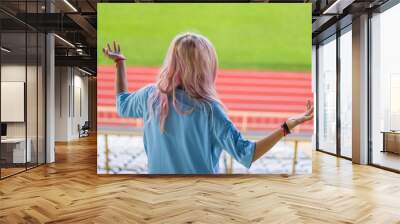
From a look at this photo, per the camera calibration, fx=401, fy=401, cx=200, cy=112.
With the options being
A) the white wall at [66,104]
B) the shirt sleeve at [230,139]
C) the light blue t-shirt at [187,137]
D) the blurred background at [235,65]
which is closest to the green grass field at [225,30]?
the blurred background at [235,65]

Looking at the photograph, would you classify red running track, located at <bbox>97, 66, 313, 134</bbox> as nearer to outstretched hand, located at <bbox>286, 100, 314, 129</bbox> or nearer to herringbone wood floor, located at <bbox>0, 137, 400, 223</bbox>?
outstretched hand, located at <bbox>286, 100, 314, 129</bbox>

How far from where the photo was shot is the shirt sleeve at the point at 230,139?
6230mm

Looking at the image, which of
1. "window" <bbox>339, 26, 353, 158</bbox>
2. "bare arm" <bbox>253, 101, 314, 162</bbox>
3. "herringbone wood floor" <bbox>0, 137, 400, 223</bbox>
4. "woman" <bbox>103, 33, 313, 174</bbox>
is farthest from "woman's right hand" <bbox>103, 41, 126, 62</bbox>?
"window" <bbox>339, 26, 353, 158</bbox>

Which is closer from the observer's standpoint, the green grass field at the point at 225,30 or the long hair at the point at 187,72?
the long hair at the point at 187,72

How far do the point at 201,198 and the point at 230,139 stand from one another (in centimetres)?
152

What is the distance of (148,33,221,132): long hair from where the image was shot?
6164mm

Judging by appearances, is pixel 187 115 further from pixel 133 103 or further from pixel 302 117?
pixel 302 117

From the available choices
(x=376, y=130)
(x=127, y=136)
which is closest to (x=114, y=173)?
(x=127, y=136)

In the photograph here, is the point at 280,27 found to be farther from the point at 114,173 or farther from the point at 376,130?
the point at 114,173

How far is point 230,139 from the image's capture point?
6266 mm

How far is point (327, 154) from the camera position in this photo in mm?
10242

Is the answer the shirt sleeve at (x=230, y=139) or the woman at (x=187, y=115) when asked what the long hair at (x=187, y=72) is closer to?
the woman at (x=187, y=115)

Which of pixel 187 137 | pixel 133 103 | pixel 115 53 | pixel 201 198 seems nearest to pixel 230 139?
pixel 187 137

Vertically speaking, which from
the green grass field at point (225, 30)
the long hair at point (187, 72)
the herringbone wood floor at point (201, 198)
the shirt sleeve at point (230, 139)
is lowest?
the herringbone wood floor at point (201, 198)
